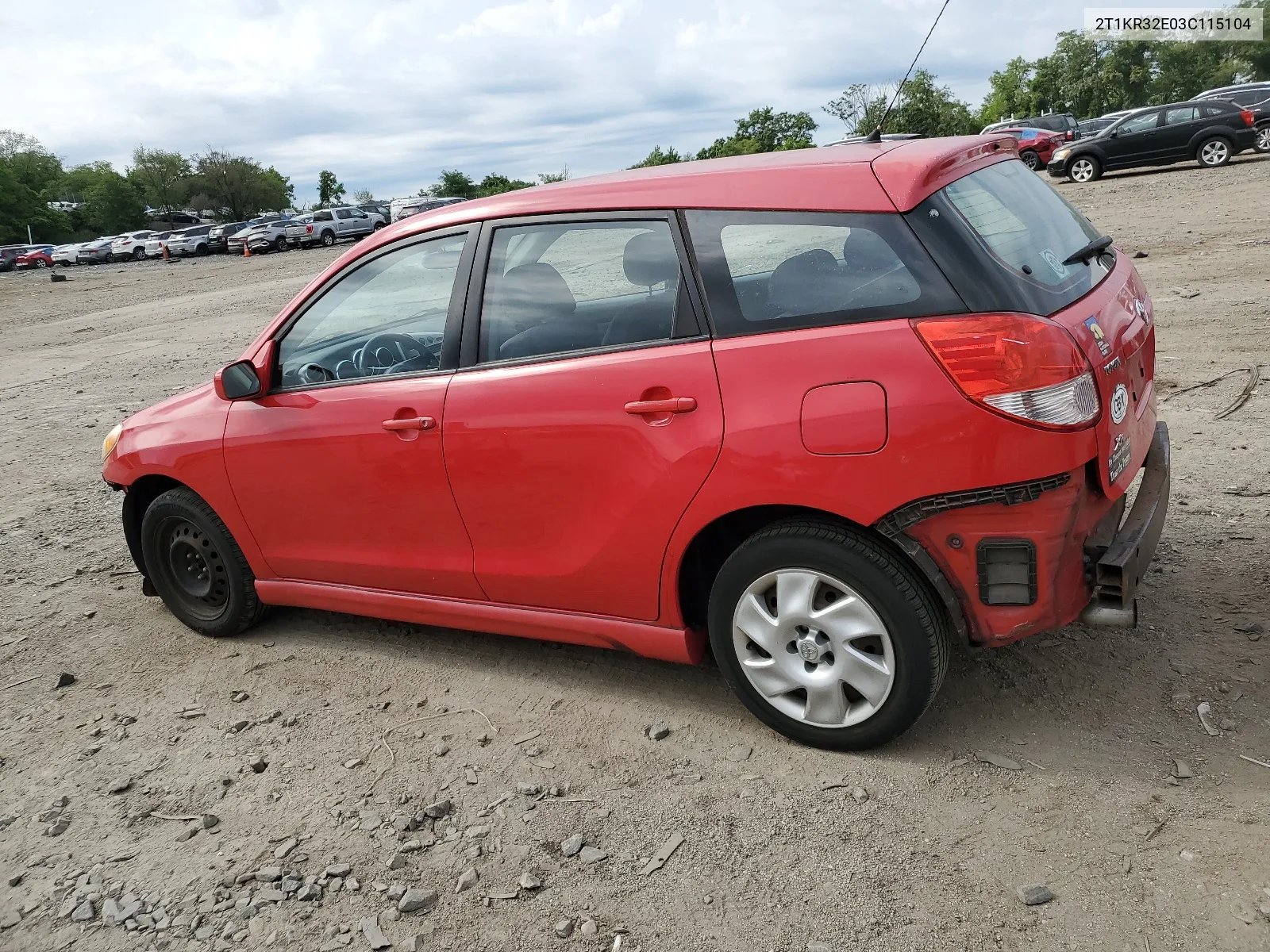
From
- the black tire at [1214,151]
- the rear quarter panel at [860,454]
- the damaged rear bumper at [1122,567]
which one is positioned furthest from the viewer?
the black tire at [1214,151]

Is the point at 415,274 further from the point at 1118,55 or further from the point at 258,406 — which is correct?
the point at 1118,55

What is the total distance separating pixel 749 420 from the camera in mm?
3078

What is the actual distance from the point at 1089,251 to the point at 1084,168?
77.8 ft

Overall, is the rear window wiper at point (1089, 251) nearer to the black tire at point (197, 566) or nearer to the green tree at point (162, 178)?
the black tire at point (197, 566)

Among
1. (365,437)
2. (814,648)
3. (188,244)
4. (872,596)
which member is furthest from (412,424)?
(188,244)

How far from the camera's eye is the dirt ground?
2699 mm

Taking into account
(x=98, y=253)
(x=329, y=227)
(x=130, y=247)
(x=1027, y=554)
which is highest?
(x=130, y=247)

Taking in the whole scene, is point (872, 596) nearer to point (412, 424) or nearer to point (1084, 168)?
point (412, 424)

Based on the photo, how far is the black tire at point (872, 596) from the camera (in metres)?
3.02

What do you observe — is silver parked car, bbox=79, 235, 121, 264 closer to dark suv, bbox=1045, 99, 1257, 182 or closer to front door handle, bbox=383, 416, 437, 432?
dark suv, bbox=1045, 99, 1257, 182

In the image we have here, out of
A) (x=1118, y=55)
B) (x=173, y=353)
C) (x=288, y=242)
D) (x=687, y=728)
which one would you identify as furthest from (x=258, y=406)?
(x=1118, y=55)

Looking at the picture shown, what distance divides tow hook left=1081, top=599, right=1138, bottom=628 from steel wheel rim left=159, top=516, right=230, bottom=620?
3.49m

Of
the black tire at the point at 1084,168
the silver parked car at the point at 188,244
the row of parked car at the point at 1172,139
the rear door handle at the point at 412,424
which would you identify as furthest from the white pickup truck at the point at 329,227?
the rear door handle at the point at 412,424

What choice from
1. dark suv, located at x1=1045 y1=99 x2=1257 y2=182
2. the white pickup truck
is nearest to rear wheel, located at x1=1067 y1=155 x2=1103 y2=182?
dark suv, located at x1=1045 y1=99 x2=1257 y2=182
